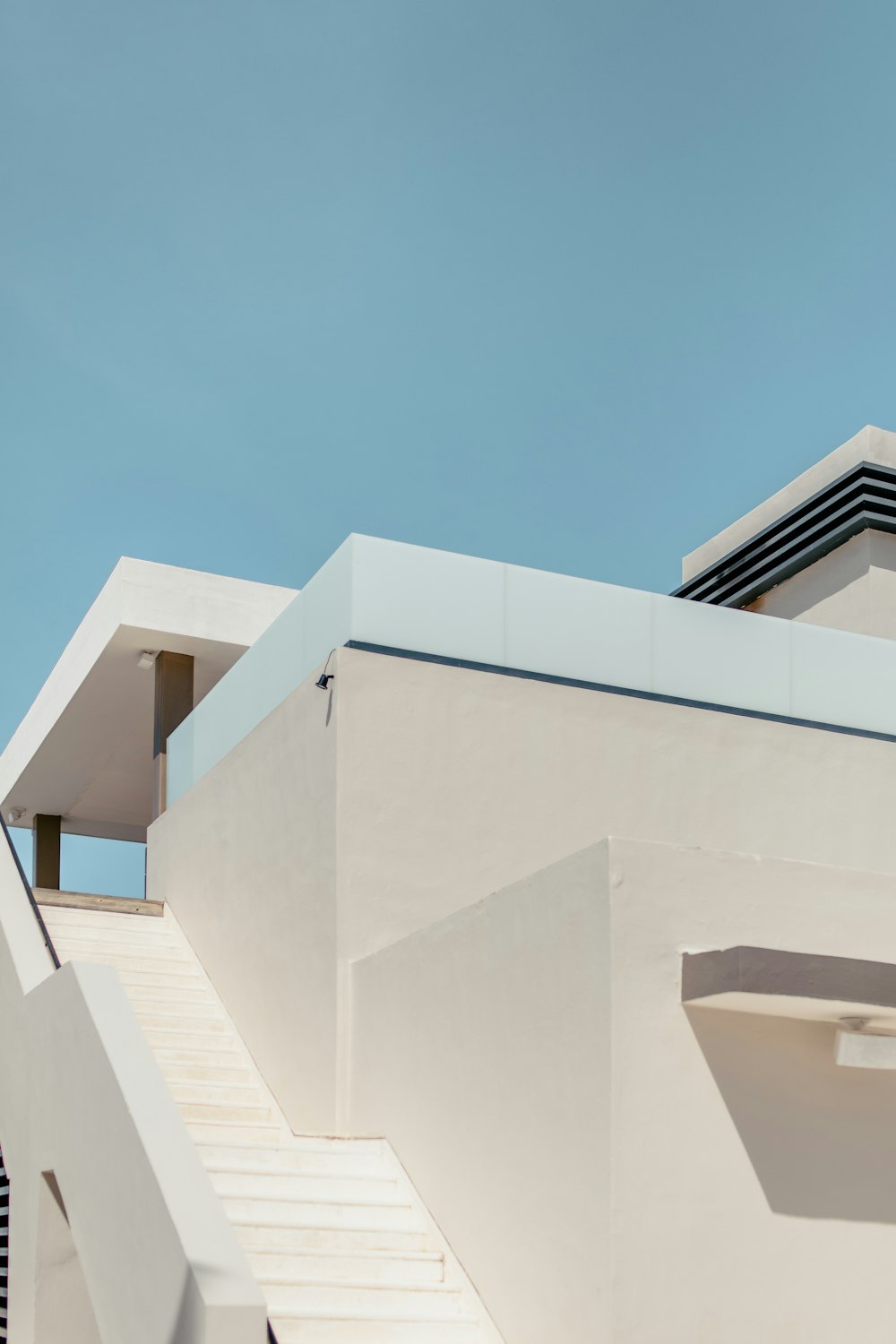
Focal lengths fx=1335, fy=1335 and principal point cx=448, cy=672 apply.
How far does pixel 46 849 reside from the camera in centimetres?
2178

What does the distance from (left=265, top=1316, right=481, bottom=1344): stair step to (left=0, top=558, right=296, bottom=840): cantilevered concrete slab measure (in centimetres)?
894

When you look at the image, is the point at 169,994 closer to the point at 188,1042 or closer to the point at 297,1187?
the point at 188,1042

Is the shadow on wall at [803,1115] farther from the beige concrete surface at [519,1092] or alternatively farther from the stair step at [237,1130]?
the stair step at [237,1130]

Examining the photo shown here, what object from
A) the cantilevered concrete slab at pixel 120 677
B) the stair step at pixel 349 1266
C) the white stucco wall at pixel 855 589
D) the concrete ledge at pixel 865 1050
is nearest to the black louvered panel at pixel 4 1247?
the stair step at pixel 349 1266

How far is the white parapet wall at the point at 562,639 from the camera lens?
30.9 ft

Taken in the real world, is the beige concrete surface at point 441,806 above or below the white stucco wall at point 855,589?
below

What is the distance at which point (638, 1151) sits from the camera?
5.77 metres

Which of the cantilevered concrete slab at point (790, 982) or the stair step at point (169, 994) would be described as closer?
the cantilevered concrete slab at point (790, 982)

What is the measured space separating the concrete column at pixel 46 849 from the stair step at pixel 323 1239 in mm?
15812

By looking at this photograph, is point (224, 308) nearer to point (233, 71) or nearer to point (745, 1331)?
point (233, 71)

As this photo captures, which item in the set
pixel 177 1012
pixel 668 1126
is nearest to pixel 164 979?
pixel 177 1012

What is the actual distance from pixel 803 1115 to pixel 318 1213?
258cm

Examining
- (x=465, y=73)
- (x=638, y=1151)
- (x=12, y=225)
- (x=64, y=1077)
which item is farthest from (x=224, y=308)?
(x=638, y=1151)

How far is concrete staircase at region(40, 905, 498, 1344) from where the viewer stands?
6250 mm
